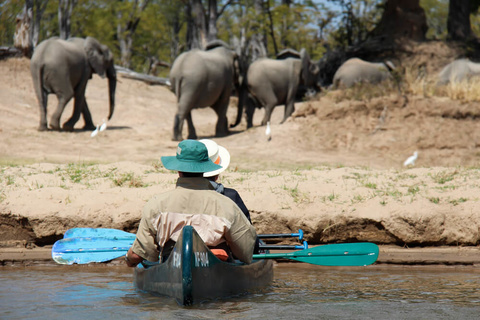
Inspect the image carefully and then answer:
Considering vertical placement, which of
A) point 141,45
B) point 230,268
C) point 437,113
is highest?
point 230,268

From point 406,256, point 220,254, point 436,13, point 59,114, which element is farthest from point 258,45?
point 436,13

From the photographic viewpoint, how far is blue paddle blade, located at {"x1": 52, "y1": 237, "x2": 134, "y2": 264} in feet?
21.4

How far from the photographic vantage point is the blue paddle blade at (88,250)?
6527 mm

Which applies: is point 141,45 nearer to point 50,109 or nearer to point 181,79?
point 50,109

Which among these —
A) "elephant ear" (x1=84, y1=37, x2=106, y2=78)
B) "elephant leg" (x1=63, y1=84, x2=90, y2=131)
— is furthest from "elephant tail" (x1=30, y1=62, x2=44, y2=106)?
"elephant ear" (x1=84, y1=37, x2=106, y2=78)

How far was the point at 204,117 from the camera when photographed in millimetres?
24562

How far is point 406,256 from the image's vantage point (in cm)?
763

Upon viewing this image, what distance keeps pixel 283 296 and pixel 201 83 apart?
11429 mm

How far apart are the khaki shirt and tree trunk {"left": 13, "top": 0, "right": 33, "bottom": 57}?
71.4 feet

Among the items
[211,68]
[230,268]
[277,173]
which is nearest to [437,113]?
[211,68]

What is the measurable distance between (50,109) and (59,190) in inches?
555

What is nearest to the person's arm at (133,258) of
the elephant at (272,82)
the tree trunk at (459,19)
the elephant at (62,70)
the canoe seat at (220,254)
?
the canoe seat at (220,254)

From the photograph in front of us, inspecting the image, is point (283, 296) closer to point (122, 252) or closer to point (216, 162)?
point (216, 162)

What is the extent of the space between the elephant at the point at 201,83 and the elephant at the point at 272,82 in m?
0.78
